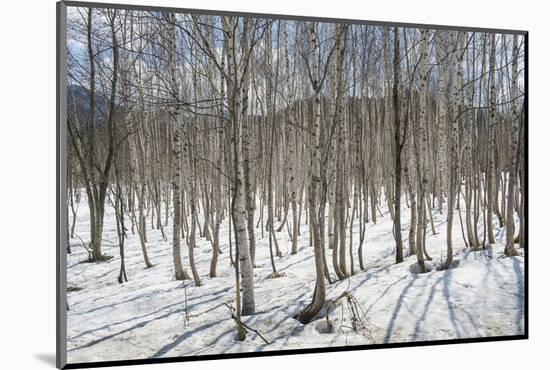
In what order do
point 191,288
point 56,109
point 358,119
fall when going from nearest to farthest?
point 56,109, point 191,288, point 358,119

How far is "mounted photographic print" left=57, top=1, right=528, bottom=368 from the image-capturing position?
3535 millimetres

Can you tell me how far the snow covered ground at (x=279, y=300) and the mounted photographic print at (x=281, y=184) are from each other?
0.5 inches

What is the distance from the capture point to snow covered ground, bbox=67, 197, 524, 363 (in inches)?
139

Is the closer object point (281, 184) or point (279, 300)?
point (279, 300)

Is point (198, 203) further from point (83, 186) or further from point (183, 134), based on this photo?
point (83, 186)

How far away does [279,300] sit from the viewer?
3873 millimetres

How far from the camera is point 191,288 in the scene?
373 centimetres

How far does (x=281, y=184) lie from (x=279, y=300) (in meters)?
0.78

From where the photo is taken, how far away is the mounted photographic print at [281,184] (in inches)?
139

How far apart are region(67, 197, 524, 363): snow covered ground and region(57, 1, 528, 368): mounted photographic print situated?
0.01 meters

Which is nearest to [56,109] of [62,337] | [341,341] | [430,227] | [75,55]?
[75,55]

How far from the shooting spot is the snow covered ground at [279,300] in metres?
3.53

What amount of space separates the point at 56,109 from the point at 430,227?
2666 mm

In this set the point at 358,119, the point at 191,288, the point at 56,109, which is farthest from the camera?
the point at 358,119
